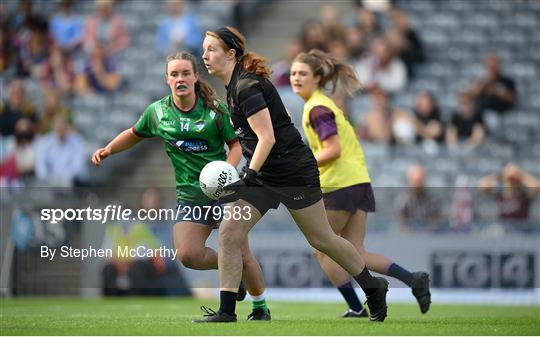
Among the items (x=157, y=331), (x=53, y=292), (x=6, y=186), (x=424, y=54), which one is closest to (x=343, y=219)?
(x=157, y=331)

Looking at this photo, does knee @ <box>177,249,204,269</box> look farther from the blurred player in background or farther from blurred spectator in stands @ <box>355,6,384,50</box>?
blurred spectator in stands @ <box>355,6,384,50</box>

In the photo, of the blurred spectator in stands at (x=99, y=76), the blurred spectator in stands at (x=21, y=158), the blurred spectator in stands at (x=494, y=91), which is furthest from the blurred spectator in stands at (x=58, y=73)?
the blurred spectator in stands at (x=494, y=91)

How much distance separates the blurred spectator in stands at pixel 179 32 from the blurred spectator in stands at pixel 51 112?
2.21m

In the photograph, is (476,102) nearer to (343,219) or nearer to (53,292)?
(53,292)

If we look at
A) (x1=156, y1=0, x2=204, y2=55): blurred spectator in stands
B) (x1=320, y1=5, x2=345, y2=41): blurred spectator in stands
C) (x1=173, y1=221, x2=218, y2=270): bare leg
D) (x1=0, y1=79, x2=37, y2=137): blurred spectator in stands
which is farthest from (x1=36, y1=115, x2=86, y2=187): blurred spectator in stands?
(x1=173, y1=221, x2=218, y2=270): bare leg

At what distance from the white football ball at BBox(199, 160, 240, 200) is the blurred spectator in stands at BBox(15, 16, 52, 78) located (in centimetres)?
1359

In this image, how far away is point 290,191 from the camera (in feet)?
29.4

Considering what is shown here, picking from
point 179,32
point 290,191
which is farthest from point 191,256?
point 179,32

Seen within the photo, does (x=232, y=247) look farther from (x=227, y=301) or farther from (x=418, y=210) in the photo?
(x=418, y=210)

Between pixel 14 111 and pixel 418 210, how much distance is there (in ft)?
25.3

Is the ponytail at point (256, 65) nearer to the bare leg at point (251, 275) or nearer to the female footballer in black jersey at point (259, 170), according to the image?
the female footballer in black jersey at point (259, 170)

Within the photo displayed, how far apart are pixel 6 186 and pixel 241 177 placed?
969 centimetres

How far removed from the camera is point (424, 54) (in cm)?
2092

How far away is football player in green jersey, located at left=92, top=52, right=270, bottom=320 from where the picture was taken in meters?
9.68
